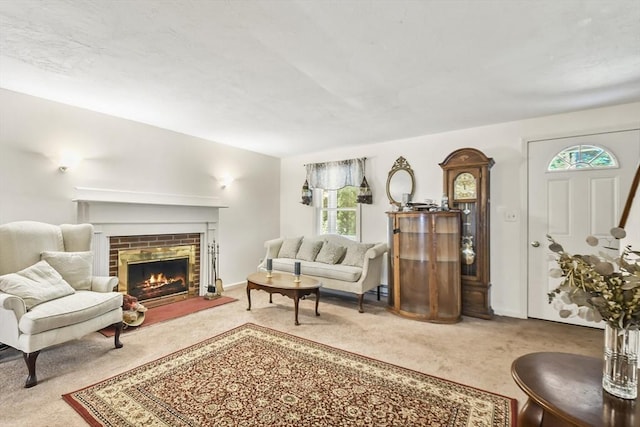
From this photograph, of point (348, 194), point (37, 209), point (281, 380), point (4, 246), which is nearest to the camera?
point (281, 380)

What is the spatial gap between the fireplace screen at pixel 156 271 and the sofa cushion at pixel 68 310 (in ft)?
3.55

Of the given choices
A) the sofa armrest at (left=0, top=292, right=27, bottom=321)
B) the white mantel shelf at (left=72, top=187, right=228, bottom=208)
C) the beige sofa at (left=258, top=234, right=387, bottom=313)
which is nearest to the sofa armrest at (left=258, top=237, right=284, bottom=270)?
the beige sofa at (left=258, top=234, right=387, bottom=313)

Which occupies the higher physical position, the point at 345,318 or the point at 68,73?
the point at 68,73

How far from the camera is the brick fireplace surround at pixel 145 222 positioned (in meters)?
3.50

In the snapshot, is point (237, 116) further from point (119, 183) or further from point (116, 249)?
point (116, 249)

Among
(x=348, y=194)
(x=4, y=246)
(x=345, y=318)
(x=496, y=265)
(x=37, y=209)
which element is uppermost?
(x=348, y=194)

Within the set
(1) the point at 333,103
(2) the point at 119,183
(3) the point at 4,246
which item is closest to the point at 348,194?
(1) the point at 333,103

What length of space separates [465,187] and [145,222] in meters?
4.24

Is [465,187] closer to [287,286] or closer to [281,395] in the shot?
[287,286]

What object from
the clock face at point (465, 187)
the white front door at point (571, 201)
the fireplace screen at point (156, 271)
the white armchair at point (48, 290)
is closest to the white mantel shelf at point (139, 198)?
the white armchair at point (48, 290)

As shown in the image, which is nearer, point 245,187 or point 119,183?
point 119,183

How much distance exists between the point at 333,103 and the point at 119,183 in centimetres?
281

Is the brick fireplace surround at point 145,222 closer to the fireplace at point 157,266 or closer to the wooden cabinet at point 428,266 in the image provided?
the fireplace at point 157,266

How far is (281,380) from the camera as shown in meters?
2.24
